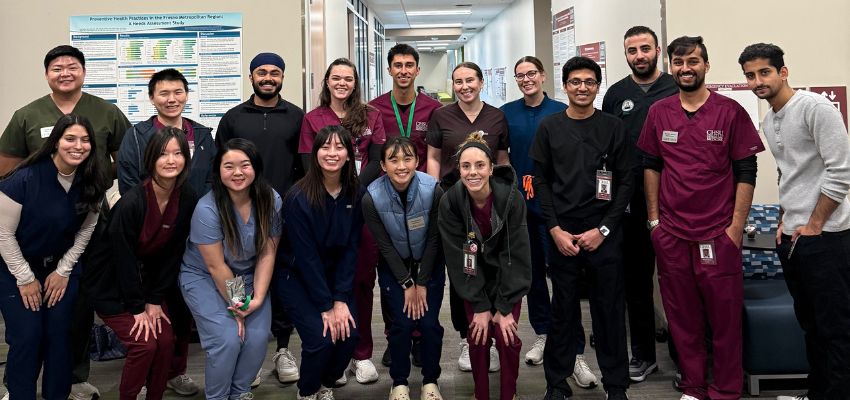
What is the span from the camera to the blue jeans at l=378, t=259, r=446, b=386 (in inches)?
109

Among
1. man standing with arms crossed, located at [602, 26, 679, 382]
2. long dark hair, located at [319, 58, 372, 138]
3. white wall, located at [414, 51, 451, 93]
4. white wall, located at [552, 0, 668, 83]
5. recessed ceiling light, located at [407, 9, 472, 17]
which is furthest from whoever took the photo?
white wall, located at [414, 51, 451, 93]

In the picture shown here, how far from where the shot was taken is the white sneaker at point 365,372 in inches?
122

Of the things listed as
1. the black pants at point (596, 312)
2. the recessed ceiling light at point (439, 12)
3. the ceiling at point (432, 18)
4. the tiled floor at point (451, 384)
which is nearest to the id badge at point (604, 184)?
the black pants at point (596, 312)

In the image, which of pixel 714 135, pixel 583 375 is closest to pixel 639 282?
pixel 583 375

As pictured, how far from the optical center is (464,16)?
40.6ft

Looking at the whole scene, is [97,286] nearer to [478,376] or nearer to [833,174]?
[478,376]

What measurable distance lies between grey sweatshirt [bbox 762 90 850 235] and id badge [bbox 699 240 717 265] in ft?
0.87

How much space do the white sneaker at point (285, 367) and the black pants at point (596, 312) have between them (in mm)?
1217

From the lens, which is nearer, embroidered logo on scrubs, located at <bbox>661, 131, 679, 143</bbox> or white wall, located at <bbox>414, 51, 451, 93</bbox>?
embroidered logo on scrubs, located at <bbox>661, 131, 679, 143</bbox>

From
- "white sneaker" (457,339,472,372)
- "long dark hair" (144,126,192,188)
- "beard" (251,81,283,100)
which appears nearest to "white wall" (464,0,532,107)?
"beard" (251,81,283,100)

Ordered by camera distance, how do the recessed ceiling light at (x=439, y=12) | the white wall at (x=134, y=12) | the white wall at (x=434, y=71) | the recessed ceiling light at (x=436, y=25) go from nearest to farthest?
the white wall at (x=134, y=12), the recessed ceiling light at (x=439, y=12), the recessed ceiling light at (x=436, y=25), the white wall at (x=434, y=71)

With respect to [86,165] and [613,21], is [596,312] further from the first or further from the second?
[613,21]

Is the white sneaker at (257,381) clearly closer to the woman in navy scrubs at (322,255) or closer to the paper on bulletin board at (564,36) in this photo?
the woman in navy scrubs at (322,255)

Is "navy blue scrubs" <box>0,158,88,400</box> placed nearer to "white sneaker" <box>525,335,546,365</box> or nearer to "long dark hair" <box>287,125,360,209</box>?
"long dark hair" <box>287,125,360,209</box>
